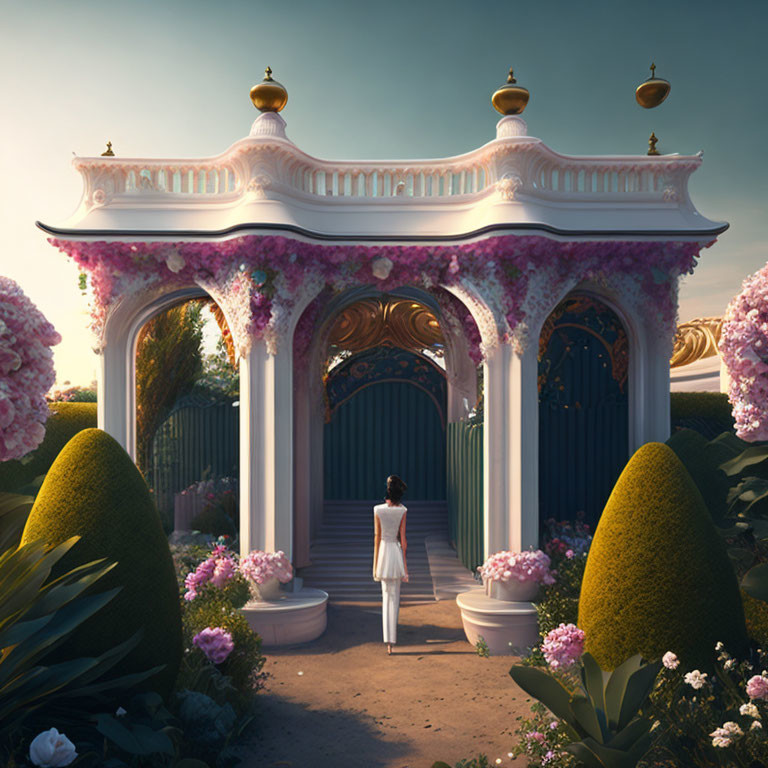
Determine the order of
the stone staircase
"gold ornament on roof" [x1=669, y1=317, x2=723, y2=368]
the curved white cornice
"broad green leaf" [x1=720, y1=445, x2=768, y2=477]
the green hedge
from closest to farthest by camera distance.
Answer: "broad green leaf" [x1=720, y1=445, x2=768, y2=477]
the curved white cornice
the stone staircase
the green hedge
"gold ornament on roof" [x1=669, y1=317, x2=723, y2=368]

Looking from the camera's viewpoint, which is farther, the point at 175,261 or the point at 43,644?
Answer: the point at 175,261

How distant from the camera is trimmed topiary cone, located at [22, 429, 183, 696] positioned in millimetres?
4204

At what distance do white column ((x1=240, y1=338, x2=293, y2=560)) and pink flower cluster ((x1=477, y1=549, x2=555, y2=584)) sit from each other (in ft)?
8.32

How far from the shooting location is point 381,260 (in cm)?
802

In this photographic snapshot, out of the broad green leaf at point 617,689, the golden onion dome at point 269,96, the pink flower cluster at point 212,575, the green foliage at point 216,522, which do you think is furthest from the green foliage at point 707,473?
the green foliage at point 216,522

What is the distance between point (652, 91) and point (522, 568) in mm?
6450

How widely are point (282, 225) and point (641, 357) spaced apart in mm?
4992

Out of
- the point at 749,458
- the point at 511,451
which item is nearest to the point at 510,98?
the point at 511,451

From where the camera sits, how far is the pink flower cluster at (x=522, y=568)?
739 cm

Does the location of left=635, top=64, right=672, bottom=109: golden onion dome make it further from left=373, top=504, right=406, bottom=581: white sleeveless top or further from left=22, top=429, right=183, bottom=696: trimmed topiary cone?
left=22, top=429, right=183, bottom=696: trimmed topiary cone

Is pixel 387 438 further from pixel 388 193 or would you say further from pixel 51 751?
pixel 51 751

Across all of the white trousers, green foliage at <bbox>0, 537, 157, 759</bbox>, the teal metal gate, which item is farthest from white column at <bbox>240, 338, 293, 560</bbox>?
the teal metal gate

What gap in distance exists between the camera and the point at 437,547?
1113cm

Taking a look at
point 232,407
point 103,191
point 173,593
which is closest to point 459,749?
point 173,593
